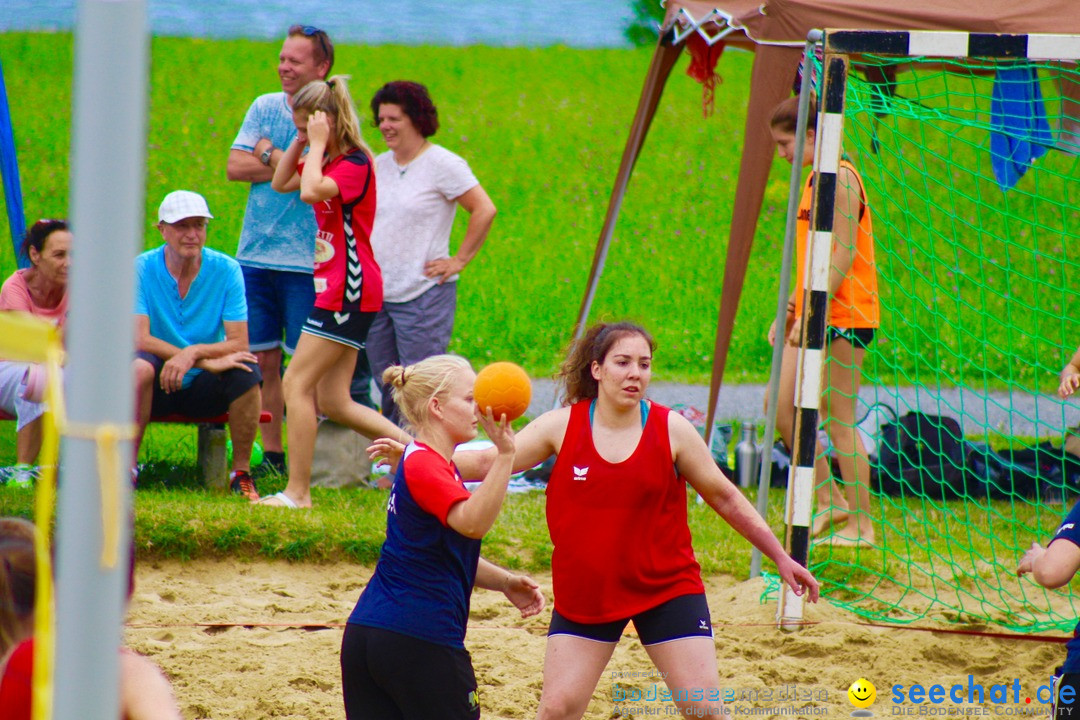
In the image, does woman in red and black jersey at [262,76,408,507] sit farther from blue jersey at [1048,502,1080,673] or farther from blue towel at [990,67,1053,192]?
blue towel at [990,67,1053,192]

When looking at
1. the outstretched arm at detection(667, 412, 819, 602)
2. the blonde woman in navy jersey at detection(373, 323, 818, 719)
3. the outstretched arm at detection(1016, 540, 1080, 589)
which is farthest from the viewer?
the outstretched arm at detection(667, 412, 819, 602)

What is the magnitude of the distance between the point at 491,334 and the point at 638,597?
922 centimetres

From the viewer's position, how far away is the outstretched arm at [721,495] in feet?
11.7

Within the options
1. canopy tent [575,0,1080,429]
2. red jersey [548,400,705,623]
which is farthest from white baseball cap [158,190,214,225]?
red jersey [548,400,705,623]

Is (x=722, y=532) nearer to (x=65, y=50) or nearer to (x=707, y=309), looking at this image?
(x=707, y=309)

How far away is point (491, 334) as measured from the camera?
41.3ft

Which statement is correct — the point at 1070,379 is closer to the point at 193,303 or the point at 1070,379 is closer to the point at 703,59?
the point at 703,59

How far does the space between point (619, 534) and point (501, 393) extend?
0.70 metres

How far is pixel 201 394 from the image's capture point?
245 inches

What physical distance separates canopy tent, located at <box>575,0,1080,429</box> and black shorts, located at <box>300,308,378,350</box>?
188cm

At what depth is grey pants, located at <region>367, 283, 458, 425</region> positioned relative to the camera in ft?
21.9

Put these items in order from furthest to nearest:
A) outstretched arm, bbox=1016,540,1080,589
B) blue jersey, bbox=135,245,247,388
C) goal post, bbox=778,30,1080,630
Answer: blue jersey, bbox=135,245,247,388, goal post, bbox=778,30,1080,630, outstretched arm, bbox=1016,540,1080,589

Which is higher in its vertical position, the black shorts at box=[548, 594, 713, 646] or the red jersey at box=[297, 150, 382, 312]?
the red jersey at box=[297, 150, 382, 312]

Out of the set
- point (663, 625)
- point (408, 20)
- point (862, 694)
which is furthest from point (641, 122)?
point (408, 20)
